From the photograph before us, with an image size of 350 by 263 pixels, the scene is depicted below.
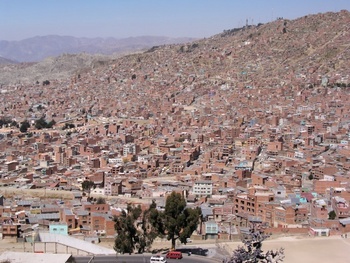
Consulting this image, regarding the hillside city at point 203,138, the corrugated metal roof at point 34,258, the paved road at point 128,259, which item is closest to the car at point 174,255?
the paved road at point 128,259

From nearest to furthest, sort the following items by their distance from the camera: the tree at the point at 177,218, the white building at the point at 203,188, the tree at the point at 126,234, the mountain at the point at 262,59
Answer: the tree at the point at 177,218 → the tree at the point at 126,234 → the white building at the point at 203,188 → the mountain at the point at 262,59

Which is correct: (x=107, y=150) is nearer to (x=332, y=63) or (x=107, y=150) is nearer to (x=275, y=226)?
(x=275, y=226)

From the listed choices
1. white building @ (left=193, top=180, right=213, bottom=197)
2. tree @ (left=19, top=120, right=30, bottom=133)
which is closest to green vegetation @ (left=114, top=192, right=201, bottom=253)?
white building @ (left=193, top=180, right=213, bottom=197)

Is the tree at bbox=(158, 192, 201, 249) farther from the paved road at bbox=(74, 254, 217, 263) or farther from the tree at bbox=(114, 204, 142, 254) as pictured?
the tree at bbox=(114, 204, 142, 254)

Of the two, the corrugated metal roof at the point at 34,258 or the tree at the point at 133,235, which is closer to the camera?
the corrugated metal roof at the point at 34,258

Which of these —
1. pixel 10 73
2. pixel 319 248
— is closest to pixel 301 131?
pixel 319 248

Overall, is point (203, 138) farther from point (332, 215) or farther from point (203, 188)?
point (332, 215)

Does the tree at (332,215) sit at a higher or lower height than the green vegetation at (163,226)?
lower

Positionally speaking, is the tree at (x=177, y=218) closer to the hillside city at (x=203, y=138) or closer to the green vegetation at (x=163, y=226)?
the green vegetation at (x=163, y=226)
